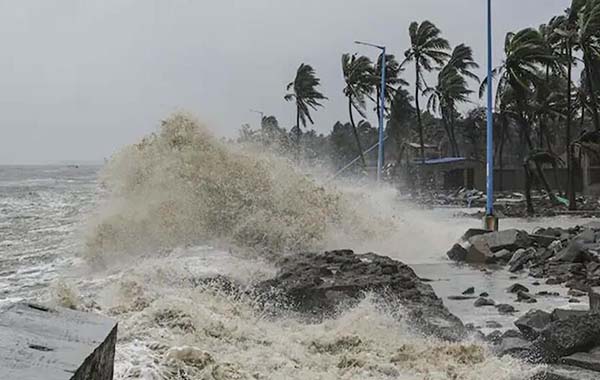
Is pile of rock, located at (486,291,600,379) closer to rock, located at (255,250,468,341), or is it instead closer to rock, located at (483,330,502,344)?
rock, located at (483,330,502,344)

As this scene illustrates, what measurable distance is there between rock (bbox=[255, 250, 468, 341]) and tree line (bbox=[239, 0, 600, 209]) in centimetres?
2060

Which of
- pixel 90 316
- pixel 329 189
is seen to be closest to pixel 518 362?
pixel 90 316

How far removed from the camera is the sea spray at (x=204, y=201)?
15484 millimetres

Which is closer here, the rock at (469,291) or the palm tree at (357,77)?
the rock at (469,291)

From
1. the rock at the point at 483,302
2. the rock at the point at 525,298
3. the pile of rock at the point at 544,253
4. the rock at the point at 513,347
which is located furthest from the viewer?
the pile of rock at the point at 544,253

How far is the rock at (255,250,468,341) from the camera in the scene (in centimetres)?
827

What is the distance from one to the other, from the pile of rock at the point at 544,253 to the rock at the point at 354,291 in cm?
285

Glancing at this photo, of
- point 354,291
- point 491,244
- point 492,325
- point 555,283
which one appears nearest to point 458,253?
point 491,244

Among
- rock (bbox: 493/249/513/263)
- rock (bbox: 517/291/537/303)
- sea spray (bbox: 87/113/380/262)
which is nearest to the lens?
rock (bbox: 517/291/537/303)

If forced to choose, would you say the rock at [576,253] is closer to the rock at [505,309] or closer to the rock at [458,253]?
the rock at [458,253]

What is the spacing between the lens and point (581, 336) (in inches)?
251

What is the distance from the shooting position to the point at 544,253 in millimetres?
14008

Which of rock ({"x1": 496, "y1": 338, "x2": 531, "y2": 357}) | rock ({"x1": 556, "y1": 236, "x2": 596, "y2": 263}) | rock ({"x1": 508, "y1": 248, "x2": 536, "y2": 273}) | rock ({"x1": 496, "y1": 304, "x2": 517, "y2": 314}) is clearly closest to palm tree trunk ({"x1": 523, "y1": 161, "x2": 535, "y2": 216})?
rock ({"x1": 508, "y1": 248, "x2": 536, "y2": 273})

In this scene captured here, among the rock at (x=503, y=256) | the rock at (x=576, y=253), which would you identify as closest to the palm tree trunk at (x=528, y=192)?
the rock at (x=503, y=256)
